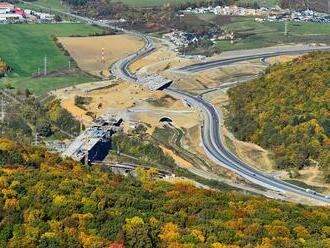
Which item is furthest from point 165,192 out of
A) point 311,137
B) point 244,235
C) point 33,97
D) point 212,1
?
point 212,1

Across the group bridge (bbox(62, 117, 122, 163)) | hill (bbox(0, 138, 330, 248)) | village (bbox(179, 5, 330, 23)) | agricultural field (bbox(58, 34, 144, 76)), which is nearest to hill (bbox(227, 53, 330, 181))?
bridge (bbox(62, 117, 122, 163))

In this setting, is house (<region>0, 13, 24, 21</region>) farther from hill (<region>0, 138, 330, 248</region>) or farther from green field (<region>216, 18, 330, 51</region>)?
hill (<region>0, 138, 330, 248</region>)

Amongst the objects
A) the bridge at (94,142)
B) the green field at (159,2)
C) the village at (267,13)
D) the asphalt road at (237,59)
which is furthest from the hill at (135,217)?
the green field at (159,2)

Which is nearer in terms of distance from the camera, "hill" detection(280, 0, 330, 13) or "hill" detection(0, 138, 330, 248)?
"hill" detection(0, 138, 330, 248)

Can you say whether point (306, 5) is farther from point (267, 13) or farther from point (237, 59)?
point (237, 59)

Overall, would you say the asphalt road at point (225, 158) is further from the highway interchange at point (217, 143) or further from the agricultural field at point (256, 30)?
the agricultural field at point (256, 30)

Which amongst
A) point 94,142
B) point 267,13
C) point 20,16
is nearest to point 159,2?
point 267,13

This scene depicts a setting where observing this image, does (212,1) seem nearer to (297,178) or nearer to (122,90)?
(122,90)
